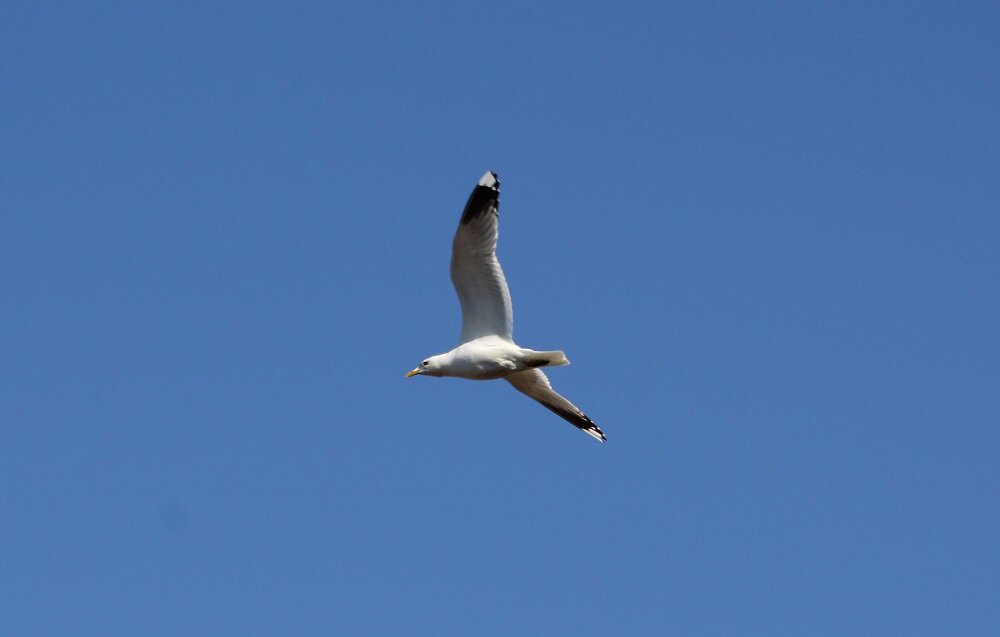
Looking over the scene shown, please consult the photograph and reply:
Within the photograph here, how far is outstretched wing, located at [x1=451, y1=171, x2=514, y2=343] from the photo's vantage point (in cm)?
1825

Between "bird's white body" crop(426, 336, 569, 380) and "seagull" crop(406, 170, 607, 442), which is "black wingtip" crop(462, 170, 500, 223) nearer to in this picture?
"seagull" crop(406, 170, 607, 442)

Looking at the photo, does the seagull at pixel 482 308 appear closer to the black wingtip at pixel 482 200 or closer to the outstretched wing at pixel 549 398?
the black wingtip at pixel 482 200

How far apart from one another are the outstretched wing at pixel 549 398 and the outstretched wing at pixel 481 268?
102 cm

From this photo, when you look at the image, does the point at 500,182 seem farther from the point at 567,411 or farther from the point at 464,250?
the point at 567,411

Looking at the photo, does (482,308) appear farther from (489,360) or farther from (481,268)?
(489,360)

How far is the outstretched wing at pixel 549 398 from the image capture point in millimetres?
19719

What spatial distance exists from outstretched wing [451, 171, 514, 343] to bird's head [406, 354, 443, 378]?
0.49 metres

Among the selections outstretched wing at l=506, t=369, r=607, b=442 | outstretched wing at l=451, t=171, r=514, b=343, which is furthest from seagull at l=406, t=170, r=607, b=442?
outstretched wing at l=506, t=369, r=607, b=442

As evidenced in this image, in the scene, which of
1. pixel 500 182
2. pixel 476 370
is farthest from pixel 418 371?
pixel 500 182

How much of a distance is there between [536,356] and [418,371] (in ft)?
5.44

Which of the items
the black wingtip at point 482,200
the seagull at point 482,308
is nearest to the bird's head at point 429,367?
the seagull at point 482,308

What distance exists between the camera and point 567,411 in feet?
67.7

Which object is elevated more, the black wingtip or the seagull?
the black wingtip

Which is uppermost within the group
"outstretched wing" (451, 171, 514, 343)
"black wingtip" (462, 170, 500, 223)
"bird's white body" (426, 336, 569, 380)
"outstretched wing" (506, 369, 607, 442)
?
"black wingtip" (462, 170, 500, 223)
